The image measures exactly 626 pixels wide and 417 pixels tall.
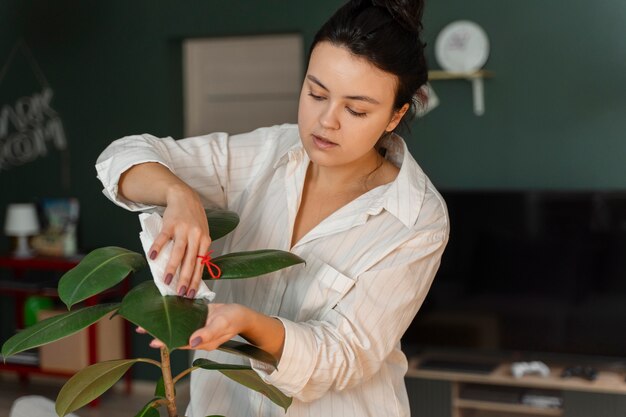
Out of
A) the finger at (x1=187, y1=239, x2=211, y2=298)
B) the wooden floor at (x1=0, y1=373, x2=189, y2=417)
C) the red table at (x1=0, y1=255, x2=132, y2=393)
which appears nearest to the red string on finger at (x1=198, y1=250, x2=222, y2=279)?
the finger at (x1=187, y1=239, x2=211, y2=298)

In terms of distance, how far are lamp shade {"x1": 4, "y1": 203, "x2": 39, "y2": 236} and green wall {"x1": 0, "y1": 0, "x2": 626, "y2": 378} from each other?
309 mm

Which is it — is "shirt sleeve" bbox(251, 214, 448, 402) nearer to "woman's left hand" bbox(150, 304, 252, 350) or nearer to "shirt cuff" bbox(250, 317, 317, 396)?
"shirt cuff" bbox(250, 317, 317, 396)

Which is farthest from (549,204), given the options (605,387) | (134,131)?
(134,131)

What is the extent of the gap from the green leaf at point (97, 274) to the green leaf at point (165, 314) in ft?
0.18

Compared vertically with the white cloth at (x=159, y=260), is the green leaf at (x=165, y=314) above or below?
below

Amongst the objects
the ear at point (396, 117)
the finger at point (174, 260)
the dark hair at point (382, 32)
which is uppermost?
the dark hair at point (382, 32)

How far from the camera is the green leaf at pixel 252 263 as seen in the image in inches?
51.1

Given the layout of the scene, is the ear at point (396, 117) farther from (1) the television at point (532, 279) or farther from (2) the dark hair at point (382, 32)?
(1) the television at point (532, 279)

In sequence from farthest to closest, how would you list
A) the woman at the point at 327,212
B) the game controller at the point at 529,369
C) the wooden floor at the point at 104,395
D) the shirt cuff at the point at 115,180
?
the wooden floor at the point at 104,395
the game controller at the point at 529,369
the shirt cuff at the point at 115,180
the woman at the point at 327,212

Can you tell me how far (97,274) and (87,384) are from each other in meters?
0.22

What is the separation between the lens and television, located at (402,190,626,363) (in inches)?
169

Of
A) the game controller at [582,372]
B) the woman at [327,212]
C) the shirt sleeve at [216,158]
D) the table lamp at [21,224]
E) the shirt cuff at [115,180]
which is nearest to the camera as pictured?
the woman at [327,212]

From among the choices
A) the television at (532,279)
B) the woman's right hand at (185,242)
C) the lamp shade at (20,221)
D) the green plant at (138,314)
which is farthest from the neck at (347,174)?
the lamp shade at (20,221)

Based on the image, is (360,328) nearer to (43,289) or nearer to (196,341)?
(196,341)
